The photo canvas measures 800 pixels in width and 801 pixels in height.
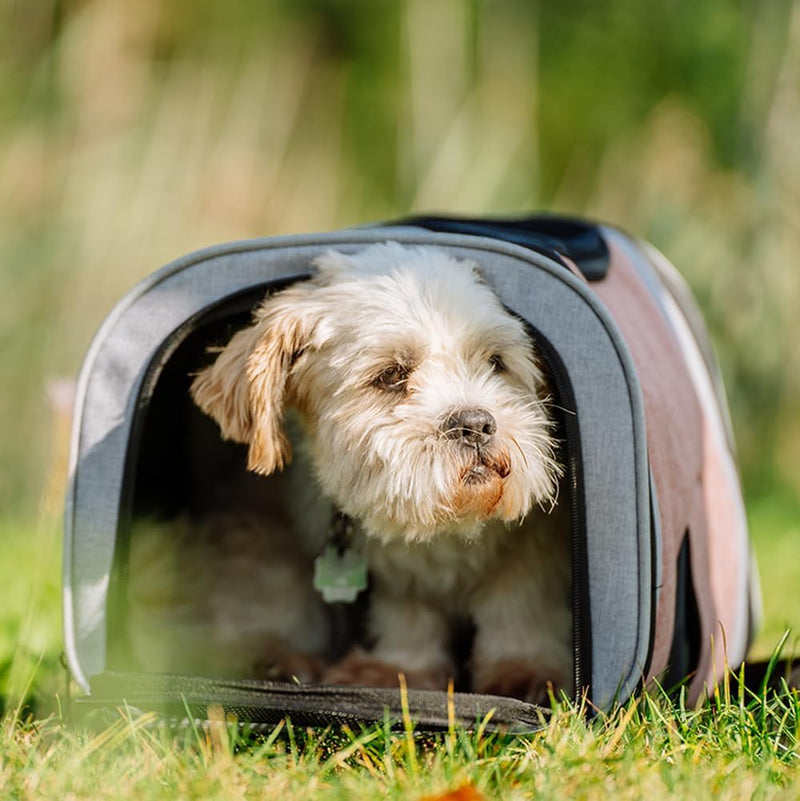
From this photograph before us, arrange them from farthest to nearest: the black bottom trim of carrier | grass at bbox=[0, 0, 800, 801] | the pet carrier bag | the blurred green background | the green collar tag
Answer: the blurred green background, the green collar tag, the pet carrier bag, the black bottom trim of carrier, grass at bbox=[0, 0, 800, 801]

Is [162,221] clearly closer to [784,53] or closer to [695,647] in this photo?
[784,53]

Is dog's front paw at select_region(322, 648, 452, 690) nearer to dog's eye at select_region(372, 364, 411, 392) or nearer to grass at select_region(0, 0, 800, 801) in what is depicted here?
grass at select_region(0, 0, 800, 801)

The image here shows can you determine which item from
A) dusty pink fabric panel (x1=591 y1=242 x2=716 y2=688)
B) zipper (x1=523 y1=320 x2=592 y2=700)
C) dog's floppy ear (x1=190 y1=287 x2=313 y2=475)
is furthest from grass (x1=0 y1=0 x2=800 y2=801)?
dog's floppy ear (x1=190 y1=287 x2=313 y2=475)

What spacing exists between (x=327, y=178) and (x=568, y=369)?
4007 millimetres

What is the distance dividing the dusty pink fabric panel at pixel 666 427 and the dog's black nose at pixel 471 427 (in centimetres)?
33

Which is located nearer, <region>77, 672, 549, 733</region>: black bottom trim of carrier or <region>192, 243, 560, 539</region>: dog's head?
<region>77, 672, 549, 733</region>: black bottom trim of carrier

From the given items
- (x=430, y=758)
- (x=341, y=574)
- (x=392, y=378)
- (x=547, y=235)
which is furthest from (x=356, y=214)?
(x=430, y=758)

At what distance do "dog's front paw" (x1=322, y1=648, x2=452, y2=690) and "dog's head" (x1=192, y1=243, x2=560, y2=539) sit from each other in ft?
1.30

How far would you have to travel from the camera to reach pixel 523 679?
2.58m

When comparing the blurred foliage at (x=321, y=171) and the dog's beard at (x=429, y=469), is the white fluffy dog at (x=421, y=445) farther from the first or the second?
the blurred foliage at (x=321, y=171)

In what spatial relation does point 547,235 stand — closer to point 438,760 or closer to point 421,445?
point 421,445

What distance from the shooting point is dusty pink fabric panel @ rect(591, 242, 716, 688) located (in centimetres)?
237

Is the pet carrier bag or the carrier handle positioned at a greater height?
the carrier handle

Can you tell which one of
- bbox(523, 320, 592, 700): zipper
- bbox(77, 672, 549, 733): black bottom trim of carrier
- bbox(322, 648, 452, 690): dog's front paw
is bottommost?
bbox(322, 648, 452, 690): dog's front paw
